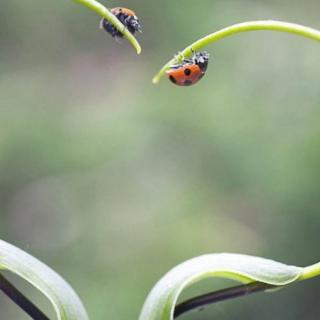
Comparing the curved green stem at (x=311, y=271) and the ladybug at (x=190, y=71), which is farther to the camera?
the ladybug at (x=190, y=71)

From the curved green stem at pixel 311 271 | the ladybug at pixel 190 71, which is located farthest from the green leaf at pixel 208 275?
the ladybug at pixel 190 71

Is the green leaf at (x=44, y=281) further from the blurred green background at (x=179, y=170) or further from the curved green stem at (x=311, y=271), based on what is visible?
the blurred green background at (x=179, y=170)

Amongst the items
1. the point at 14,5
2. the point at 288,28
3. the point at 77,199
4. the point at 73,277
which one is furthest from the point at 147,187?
the point at 288,28

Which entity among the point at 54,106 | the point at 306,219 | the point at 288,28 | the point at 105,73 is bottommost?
the point at 288,28

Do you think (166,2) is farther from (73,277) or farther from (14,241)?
(73,277)

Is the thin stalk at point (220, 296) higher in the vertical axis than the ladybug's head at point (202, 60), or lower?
lower

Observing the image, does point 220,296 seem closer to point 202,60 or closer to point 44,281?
point 44,281
